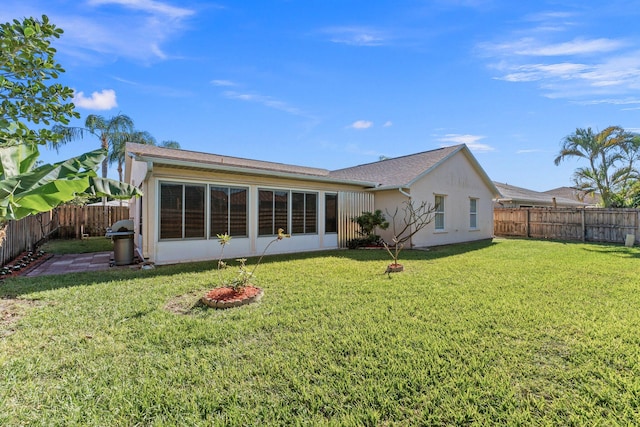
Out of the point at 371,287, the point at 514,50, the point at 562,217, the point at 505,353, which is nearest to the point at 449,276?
the point at 371,287

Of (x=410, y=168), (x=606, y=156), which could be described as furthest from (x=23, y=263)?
(x=606, y=156)

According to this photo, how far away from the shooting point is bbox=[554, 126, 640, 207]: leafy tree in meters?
18.6

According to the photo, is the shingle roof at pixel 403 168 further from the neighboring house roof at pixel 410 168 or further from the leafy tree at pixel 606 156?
the leafy tree at pixel 606 156

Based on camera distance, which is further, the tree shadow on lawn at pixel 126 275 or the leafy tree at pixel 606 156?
the leafy tree at pixel 606 156

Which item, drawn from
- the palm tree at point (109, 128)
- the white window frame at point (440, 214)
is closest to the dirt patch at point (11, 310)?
the white window frame at point (440, 214)

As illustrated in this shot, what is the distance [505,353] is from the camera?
11.7ft

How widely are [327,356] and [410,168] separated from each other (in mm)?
13460

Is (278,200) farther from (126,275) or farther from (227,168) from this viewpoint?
(126,275)

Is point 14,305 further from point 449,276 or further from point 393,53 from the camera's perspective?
point 393,53

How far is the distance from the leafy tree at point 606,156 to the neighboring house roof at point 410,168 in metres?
7.13

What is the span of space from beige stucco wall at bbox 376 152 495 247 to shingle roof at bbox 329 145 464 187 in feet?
1.37

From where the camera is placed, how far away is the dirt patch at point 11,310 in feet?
14.4

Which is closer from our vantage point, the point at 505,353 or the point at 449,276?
the point at 505,353

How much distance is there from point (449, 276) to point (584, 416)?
5317mm
